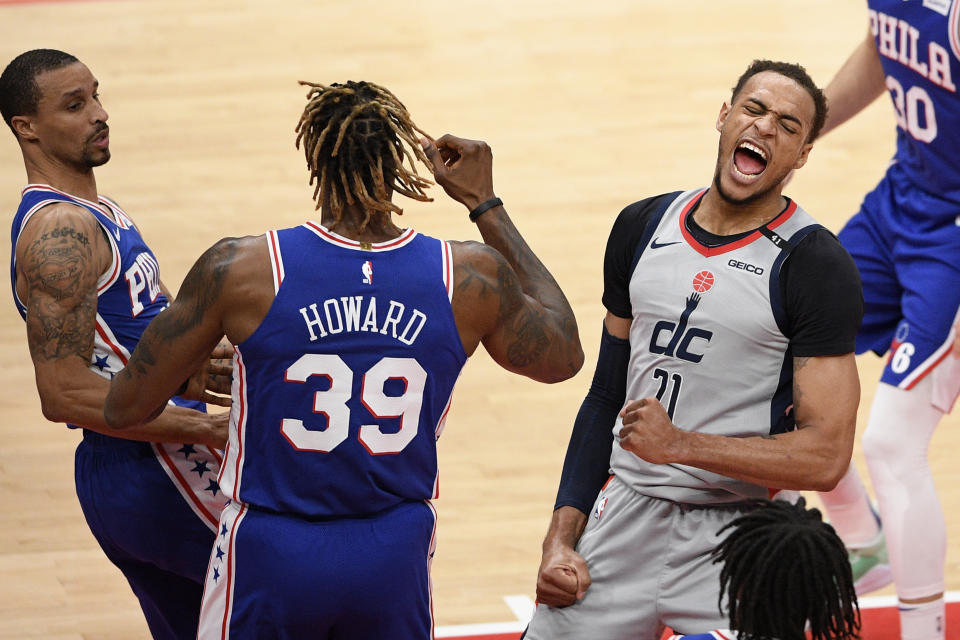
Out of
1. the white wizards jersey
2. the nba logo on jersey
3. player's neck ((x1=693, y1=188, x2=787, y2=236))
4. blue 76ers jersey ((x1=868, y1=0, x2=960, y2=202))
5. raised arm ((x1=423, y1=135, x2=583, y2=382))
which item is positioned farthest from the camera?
blue 76ers jersey ((x1=868, y1=0, x2=960, y2=202))

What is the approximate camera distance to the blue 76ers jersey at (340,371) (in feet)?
9.68

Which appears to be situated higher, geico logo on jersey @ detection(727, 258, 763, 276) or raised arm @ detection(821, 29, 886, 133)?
raised arm @ detection(821, 29, 886, 133)

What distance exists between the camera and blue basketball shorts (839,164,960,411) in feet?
14.6

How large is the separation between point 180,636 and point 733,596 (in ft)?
5.96

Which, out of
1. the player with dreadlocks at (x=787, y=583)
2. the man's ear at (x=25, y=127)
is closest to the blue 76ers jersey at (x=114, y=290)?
the man's ear at (x=25, y=127)

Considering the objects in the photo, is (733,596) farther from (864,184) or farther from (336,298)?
(864,184)

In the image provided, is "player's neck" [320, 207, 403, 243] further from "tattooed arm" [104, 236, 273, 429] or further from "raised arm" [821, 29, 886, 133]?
"raised arm" [821, 29, 886, 133]

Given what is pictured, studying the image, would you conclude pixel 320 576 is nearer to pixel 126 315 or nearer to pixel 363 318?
pixel 363 318

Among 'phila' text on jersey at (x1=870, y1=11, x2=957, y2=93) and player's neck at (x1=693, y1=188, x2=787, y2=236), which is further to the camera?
'phila' text on jersey at (x1=870, y1=11, x2=957, y2=93)

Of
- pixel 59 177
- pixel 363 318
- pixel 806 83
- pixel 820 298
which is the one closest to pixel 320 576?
pixel 363 318

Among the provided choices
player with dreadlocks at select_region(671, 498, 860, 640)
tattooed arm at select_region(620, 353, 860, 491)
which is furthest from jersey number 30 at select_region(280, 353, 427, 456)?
player with dreadlocks at select_region(671, 498, 860, 640)

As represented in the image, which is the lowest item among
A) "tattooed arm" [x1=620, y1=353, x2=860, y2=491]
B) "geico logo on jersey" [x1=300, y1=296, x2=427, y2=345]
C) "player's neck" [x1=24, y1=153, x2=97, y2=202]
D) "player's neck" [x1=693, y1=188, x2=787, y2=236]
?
"tattooed arm" [x1=620, y1=353, x2=860, y2=491]

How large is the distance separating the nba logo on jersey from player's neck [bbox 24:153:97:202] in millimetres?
1510

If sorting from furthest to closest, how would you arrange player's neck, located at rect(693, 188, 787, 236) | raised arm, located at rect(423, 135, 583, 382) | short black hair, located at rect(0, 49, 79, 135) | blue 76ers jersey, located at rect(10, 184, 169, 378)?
short black hair, located at rect(0, 49, 79, 135) → blue 76ers jersey, located at rect(10, 184, 169, 378) → player's neck, located at rect(693, 188, 787, 236) → raised arm, located at rect(423, 135, 583, 382)
